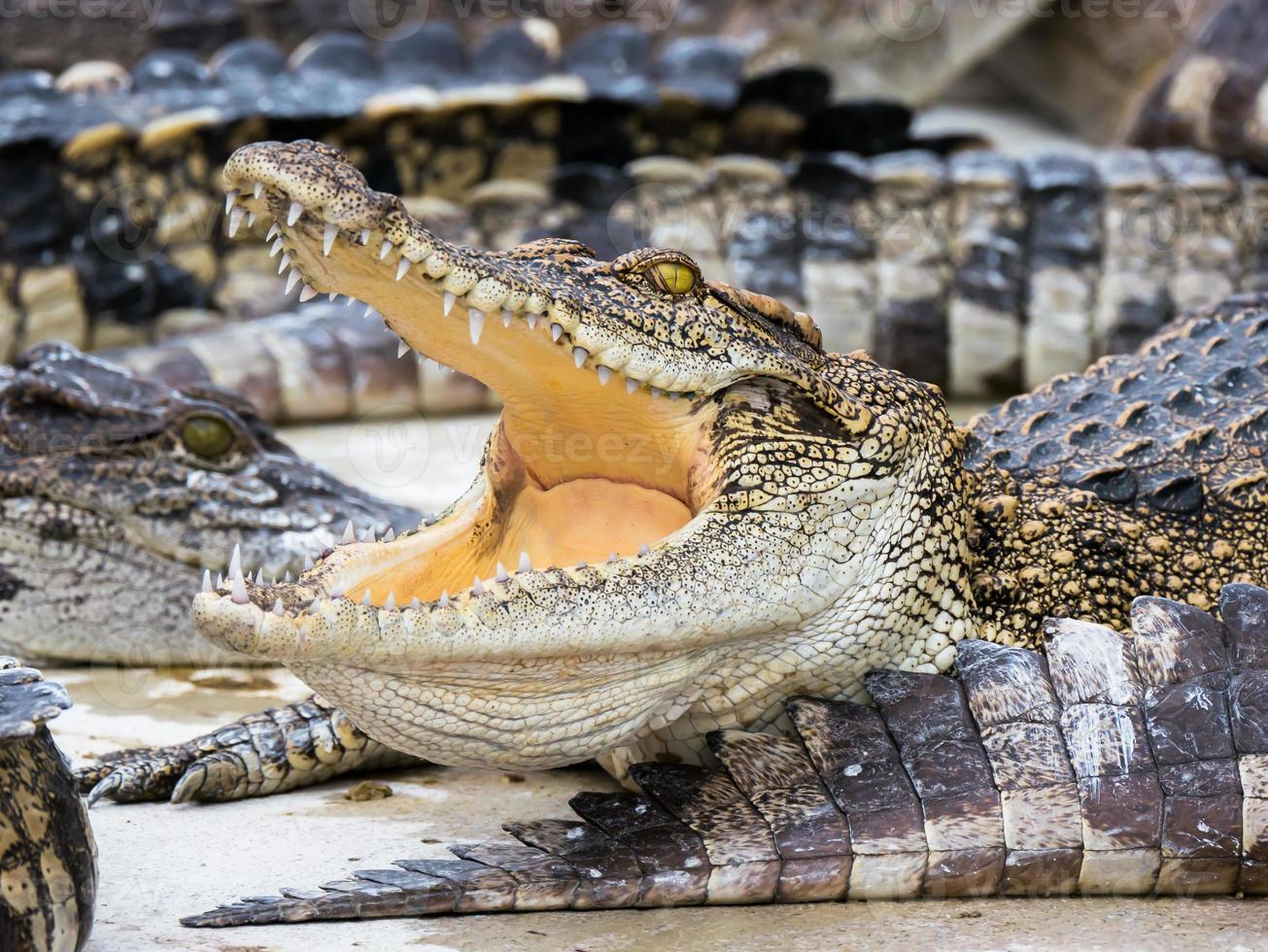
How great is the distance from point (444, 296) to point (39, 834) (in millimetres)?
941

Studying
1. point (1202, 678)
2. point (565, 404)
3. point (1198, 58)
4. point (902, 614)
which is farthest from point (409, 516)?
point (1198, 58)

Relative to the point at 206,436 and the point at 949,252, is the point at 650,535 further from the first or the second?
the point at 949,252

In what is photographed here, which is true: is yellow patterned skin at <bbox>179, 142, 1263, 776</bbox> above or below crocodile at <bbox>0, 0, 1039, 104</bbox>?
below

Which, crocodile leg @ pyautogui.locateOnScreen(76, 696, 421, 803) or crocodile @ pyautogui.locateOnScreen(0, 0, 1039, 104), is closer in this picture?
crocodile leg @ pyautogui.locateOnScreen(76, 696, 421, 803)

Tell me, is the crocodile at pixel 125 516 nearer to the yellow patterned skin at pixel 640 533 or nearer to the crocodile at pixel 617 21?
the yellow patterned skin at pixel 640 533

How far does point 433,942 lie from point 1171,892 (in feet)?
3.81

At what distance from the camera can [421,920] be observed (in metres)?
2.44

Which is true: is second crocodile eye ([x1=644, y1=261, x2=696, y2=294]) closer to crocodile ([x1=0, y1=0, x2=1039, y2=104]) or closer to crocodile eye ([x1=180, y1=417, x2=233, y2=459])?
crocodile eye ([x1=180, y1=417, x2=233, y2=459])

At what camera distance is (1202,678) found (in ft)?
8.62

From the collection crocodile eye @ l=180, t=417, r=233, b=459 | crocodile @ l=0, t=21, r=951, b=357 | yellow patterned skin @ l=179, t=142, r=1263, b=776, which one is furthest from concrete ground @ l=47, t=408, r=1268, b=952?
crocodile @ l=0, t=21, r=951, b=357

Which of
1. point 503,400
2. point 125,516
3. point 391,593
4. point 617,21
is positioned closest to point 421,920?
point 391,593

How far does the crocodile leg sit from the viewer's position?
3.00m

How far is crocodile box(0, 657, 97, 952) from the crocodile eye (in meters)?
1.79

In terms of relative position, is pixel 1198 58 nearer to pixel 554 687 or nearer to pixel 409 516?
pixel 409 516
